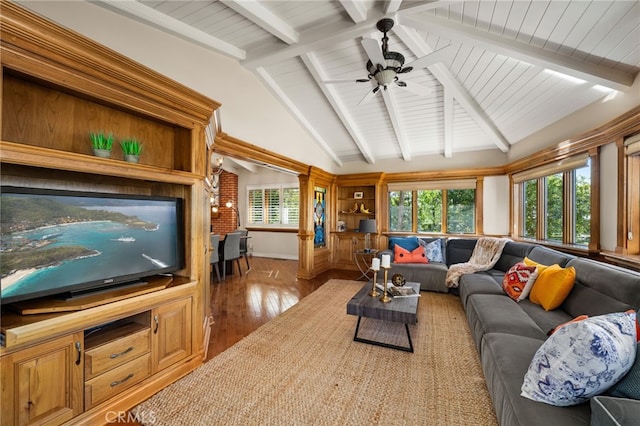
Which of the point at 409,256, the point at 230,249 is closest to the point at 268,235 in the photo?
the point at 230,249

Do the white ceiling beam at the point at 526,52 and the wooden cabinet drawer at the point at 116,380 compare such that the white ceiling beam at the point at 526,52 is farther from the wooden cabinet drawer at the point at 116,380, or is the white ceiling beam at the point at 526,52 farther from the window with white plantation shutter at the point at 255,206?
the window with white plantation shutter at the point at 255,206

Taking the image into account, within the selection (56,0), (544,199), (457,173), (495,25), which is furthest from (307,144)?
(544,199)

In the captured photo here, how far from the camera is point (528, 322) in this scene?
2.13 m

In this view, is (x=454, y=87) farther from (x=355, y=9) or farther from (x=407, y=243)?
(x=407, y=243)

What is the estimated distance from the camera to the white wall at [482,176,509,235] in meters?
5.21

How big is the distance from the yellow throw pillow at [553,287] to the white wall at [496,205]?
9.90ft

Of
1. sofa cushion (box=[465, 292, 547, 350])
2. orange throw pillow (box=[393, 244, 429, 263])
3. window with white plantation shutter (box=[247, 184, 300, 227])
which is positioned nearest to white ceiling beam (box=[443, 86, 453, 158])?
orange throw pillow (box=[393, 244, 429, 263])

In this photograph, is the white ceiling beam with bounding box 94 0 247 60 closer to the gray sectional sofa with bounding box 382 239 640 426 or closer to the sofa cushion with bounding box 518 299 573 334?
the gray sectional sofa with bounding box 382 239 640 426

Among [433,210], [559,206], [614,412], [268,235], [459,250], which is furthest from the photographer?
[268,235]

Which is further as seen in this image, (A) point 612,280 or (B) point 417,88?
(B) point 417,88

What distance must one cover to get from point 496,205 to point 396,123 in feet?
9.03

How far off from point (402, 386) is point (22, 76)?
127 inches

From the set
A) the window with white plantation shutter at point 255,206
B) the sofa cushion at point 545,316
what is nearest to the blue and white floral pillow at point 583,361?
the sofa cushion at point 545,316

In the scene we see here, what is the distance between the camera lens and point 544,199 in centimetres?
425
